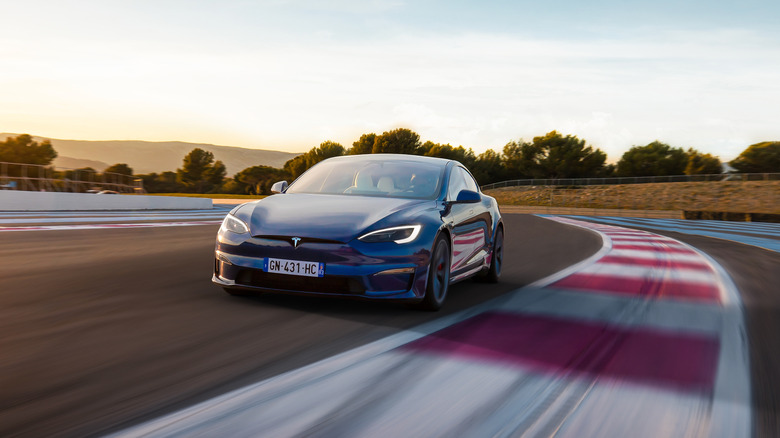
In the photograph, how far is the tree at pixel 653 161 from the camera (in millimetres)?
115125

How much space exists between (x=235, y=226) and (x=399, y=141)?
12623 centimetres

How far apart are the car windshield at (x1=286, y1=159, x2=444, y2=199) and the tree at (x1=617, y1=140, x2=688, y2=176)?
Result: 114711 mm

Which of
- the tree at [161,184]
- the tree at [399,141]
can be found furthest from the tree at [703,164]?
the tree at [161,184]

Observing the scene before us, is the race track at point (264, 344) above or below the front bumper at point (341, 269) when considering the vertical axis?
below

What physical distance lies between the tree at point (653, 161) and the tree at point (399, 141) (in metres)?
35.8

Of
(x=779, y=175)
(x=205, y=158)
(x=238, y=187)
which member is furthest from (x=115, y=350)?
(x=205, y=158)

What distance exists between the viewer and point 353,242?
556cm

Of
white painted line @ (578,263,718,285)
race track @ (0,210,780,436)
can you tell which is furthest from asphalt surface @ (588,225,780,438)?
white painted line @ (578,263,718,285)

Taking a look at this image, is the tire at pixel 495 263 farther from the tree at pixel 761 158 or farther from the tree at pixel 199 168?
A: the tree at pixel 199 168

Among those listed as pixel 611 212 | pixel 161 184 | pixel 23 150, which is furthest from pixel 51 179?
pixel 161 184

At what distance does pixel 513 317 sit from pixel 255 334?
2.23 metres

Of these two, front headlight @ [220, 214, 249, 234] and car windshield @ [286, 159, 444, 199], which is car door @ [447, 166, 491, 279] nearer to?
car windshield @ [286, 159, 444, 199]

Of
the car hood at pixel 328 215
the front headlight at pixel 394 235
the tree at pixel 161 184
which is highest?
the car hood at pixel 328 215

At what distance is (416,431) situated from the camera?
3.04 m
